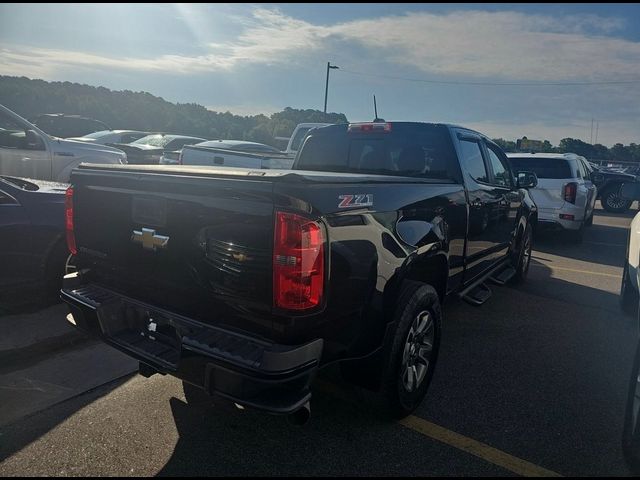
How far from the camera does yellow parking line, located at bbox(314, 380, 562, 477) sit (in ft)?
8.86

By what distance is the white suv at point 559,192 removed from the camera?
939 cm

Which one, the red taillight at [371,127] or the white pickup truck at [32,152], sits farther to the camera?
the white pickup truck at [32,152]

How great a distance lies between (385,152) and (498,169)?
161 centimetres

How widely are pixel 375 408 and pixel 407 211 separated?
1209 mm

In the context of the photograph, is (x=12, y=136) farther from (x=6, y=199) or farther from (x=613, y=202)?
(x=613, y=202)

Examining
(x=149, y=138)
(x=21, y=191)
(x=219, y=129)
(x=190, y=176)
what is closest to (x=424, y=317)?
(x=190, y=176)

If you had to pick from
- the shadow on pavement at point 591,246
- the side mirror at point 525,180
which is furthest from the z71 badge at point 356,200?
the shadow on pavement at point 591,246

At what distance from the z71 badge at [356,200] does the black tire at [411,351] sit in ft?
2.09

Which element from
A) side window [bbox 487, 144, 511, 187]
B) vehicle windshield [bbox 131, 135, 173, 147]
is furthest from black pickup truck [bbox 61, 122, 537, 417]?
vehicle windshield [bbox 131, 135, 173, 147]

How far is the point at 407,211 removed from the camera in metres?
3.05

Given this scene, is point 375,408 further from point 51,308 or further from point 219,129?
point 219,129

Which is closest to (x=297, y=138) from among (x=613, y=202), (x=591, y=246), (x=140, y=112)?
(x=591, y=246)

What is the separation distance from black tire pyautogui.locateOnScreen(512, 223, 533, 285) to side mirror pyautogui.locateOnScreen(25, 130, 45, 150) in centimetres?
671

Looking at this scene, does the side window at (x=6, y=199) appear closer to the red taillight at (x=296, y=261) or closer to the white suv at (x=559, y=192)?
the red taillight at (x=296, y=261)
